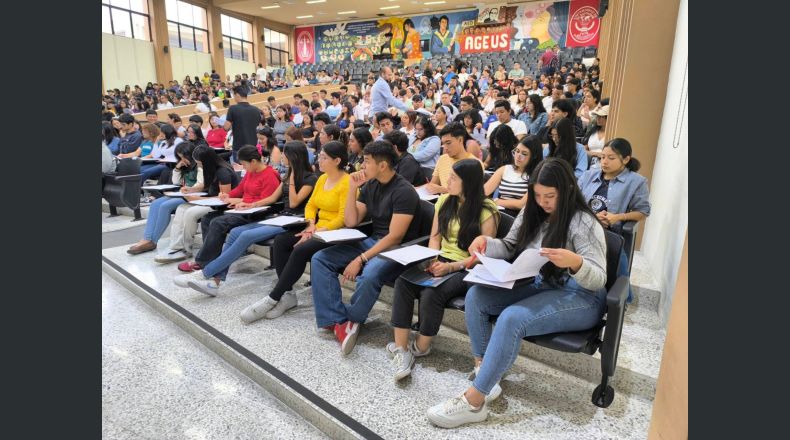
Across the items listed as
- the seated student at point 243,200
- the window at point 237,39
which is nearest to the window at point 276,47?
the window at point 237,39

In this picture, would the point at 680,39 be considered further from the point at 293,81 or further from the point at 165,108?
the point at 293,81

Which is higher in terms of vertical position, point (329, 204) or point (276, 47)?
point (276, 47)

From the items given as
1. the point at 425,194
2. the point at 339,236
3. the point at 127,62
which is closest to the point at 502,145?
the point at 425,194

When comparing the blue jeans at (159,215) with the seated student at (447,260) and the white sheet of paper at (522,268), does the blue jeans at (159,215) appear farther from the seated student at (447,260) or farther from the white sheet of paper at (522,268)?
the white sheet of paper at (522,268)

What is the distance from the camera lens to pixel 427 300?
209 centimetres

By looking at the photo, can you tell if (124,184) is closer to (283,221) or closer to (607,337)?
(283,221)

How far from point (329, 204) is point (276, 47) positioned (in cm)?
2480

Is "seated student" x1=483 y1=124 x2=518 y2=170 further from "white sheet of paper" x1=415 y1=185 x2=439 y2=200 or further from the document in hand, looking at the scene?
the document in hand

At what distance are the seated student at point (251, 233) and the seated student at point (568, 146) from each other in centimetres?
187

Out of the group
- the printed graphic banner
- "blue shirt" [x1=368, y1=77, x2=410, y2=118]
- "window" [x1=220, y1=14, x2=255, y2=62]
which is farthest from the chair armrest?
"window" [x1=220, y1=14, x2=255, y2=62]

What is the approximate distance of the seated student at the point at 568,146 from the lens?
10.3 feet

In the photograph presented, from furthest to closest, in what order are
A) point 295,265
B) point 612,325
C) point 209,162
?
1. point 209,162
2. point 295,265
3. point 612,325

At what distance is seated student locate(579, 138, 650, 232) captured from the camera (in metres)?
2.62

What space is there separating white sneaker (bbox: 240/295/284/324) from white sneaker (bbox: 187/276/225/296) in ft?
1.55
